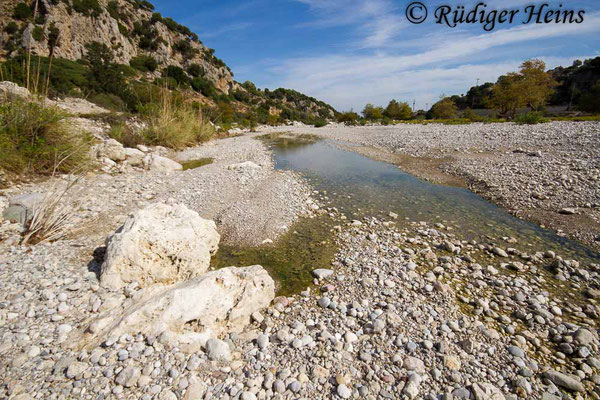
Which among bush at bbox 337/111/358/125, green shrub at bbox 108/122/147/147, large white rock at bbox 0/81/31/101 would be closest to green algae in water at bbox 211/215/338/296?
large white rock at bbox 0/81/31/101

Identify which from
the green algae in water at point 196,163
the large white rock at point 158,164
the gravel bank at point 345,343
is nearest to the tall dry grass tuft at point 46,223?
the gravel bank at point 345,343

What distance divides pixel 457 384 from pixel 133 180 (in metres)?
8.44

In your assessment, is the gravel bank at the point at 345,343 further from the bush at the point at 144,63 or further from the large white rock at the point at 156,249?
the bush at the point at 144,63

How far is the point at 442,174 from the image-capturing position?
32.9ft

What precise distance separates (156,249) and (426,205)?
6504 mm

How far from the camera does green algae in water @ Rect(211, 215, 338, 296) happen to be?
13.2 feet

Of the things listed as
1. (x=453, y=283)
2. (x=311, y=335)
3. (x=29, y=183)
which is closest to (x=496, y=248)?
(x=453, y=283)

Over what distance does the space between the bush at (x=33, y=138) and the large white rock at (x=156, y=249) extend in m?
3.61

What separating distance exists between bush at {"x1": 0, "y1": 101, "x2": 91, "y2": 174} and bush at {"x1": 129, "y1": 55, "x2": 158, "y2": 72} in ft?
149

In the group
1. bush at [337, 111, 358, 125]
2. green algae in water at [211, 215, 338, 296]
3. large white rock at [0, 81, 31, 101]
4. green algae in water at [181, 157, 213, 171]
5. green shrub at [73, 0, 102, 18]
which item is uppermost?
green shrub at [73, 0, 102, 18]

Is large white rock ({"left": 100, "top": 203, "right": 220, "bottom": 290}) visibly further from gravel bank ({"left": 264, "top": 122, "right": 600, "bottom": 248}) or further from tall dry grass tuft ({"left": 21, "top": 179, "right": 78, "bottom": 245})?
→ gravel bank ({"left": 264, "top": 122, "right": 600, "bottom": 248})

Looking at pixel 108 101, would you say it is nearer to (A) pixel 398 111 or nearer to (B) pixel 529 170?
(B) pixel 529 170

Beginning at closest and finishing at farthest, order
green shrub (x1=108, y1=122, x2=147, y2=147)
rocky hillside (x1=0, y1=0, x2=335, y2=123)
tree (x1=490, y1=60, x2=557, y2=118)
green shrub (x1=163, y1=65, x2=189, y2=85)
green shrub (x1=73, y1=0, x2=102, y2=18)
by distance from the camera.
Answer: green shrub (x1=108, y1=122, x2=147, y2=147) < rocky hillside (x1=0, y1=0, x2=335, y2=123) < tree (x1=490, y1=60, x2=557, y2=118) < green shrub (x1=73, y1=0, x2=102, y2=18) < green shrub (x1=163, y1=65, x2=189, y2=85)

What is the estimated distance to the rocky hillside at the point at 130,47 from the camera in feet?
93.3
